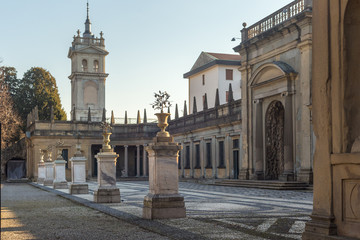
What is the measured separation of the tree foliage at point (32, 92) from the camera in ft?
203

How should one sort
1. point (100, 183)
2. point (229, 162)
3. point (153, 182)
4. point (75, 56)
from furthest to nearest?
point (75, 56) < point (229, 162) < point (100, 183) < point (153, 182)

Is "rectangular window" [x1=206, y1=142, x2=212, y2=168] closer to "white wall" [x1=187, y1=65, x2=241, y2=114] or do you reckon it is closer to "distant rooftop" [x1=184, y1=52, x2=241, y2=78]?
"white wall" [x1=187, y1=65, x2=241, y2=114]

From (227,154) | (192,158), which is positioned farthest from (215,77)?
(227,154)

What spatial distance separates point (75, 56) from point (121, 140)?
19.6 meters

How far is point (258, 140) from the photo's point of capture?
3109 cm

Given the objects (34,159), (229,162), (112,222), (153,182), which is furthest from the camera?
(34,159)

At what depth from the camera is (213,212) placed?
44.1 ft

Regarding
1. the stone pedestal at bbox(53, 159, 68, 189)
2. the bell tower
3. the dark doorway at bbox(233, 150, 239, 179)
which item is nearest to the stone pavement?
the stone pedestal at bbox(53, 159, 68, 189)

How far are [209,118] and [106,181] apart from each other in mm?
23028

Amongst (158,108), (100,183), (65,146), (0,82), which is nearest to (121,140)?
(65,146)

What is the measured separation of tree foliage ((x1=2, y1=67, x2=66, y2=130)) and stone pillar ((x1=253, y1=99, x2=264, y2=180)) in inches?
1414

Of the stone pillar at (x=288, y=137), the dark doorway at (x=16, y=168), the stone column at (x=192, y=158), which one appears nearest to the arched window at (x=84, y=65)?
the dark doorway at (x=16, y=168)

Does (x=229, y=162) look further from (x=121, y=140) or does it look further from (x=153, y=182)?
(x=153, y=182)

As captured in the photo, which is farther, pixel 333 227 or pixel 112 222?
pixel 112 222
